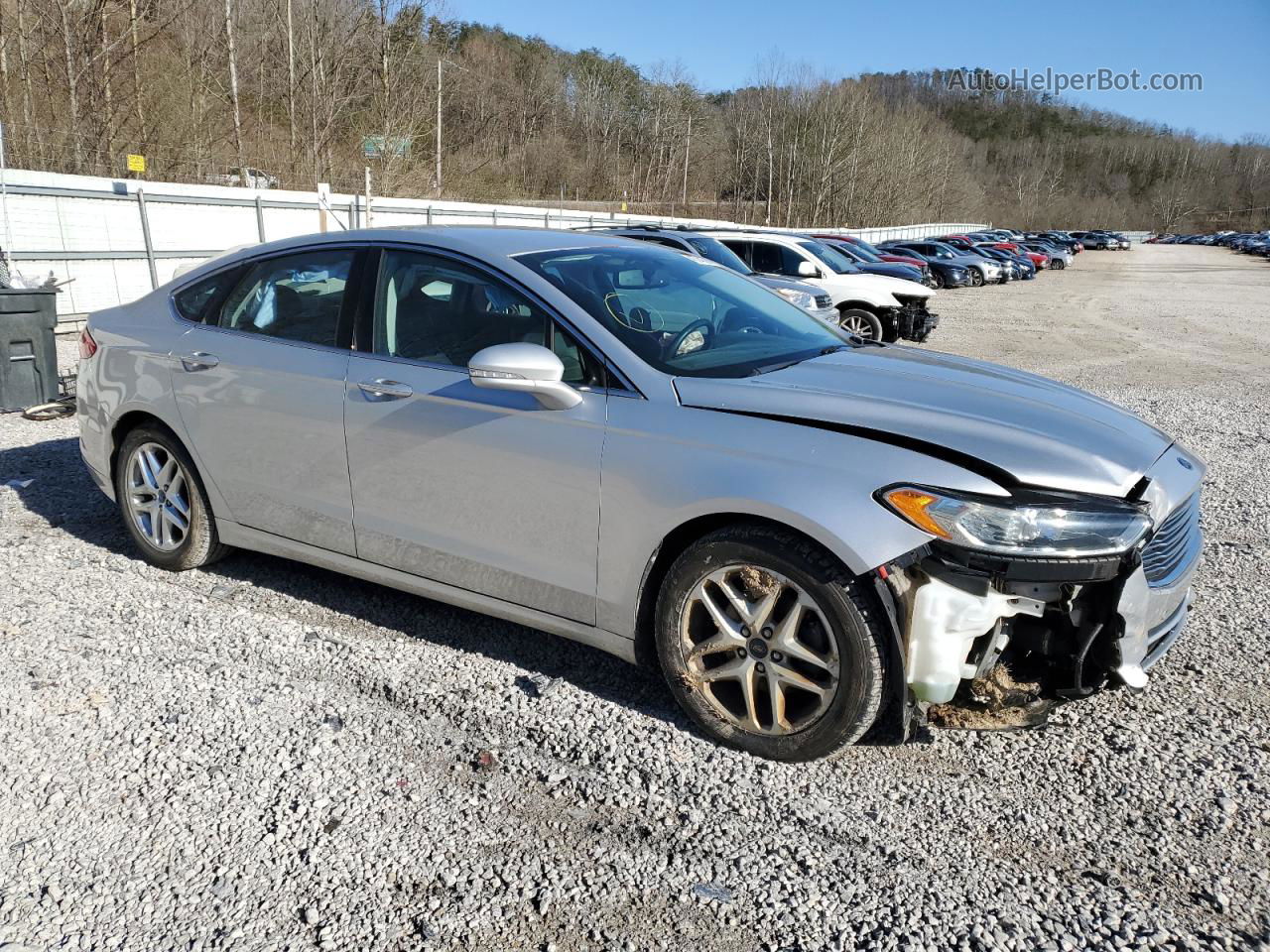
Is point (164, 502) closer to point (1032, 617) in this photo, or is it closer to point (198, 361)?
point (198, 361)

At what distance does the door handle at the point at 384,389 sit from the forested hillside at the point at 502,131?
19293mm

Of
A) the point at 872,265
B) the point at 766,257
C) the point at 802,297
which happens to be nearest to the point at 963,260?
the point at 872,265

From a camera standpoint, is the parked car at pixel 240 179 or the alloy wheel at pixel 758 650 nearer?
the alloy wheel at pixel 758 650

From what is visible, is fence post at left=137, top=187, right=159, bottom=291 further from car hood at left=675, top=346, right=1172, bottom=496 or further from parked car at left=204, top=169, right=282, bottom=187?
car hood at left=675, top=346, right=1172, bottom=496

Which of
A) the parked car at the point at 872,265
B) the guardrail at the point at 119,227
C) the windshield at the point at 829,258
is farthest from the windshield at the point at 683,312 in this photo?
the parked car at the point at 872,265

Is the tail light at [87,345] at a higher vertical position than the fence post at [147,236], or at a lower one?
lower

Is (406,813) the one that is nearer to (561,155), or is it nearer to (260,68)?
(260,68)

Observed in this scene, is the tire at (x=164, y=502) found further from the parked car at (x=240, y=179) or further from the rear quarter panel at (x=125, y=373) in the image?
the parked car at (x=240, y=179)

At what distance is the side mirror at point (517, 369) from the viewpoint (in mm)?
3189

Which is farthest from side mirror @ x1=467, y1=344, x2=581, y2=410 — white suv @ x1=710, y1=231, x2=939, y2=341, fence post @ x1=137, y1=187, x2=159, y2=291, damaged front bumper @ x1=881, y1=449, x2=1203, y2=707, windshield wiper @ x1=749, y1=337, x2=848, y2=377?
fence post @ x1=137, y1=187, x2=159, y2=291

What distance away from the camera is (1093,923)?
2.43m

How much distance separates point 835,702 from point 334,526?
2.19 metres

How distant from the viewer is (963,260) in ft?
115

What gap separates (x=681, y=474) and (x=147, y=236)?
1479 cm
